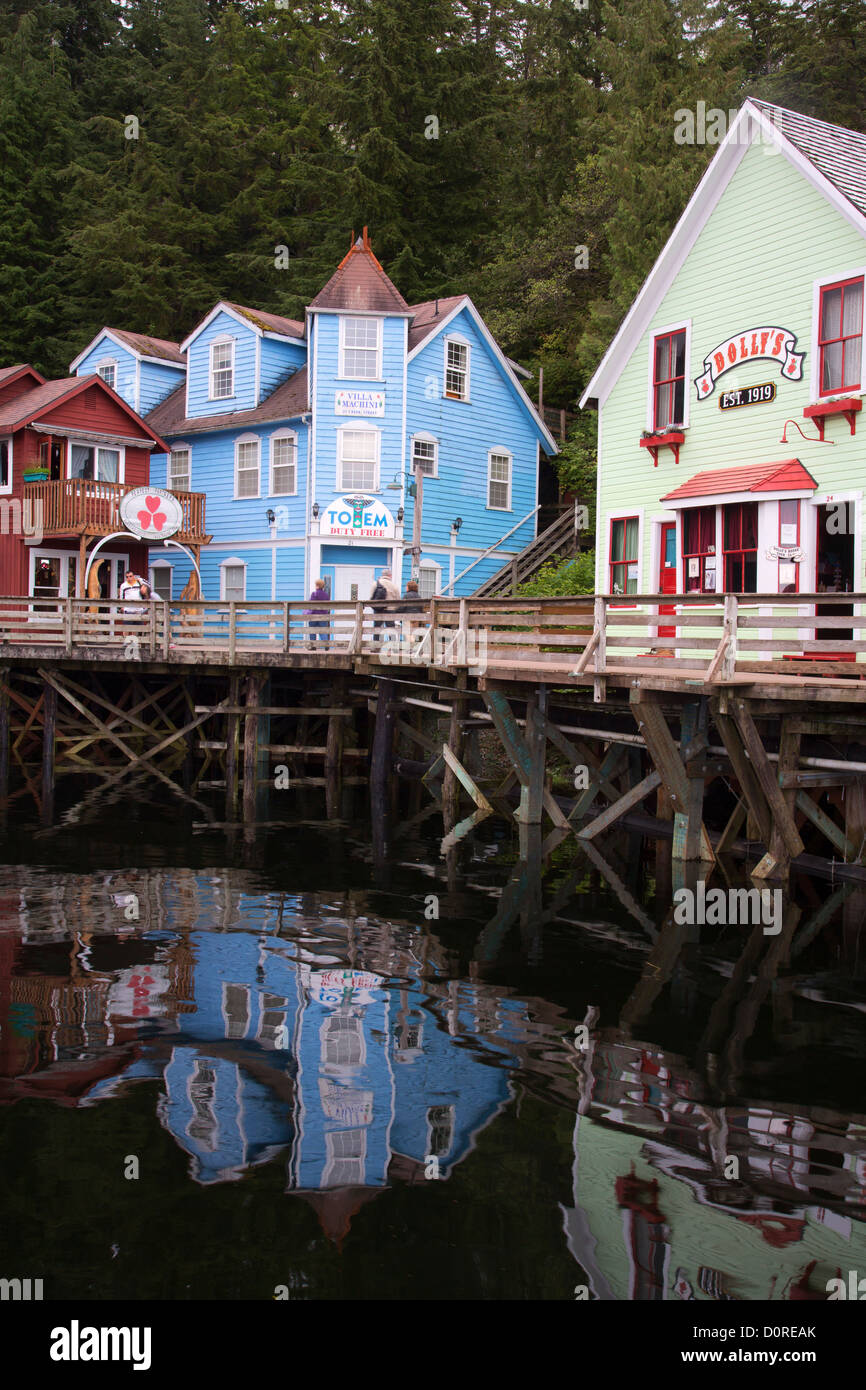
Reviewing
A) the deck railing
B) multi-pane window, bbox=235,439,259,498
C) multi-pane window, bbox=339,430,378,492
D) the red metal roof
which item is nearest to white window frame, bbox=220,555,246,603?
multi-pane window, bbox=235,439,259,498

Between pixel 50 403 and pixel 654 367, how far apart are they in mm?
17235

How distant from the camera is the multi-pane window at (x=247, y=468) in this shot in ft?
110

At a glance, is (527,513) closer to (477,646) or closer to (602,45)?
(602,45)

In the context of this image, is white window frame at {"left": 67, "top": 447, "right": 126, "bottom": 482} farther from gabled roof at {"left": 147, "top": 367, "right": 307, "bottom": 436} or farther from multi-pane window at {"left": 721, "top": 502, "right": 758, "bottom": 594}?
multi-pane window at {"left": 721, "top": 502, "right": 758, "bottom": 594}

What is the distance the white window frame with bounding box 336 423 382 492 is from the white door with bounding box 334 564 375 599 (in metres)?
2.03

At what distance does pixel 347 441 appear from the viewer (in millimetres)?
31797

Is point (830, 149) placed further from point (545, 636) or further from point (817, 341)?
point (545, 636)

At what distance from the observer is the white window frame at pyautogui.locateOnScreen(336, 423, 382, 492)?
31641 mm

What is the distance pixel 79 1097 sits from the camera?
8.41 metres

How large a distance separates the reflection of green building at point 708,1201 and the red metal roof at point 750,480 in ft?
36.9

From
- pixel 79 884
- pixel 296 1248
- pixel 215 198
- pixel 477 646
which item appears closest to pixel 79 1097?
pixel 296 1248

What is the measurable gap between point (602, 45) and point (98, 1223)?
3255 centimetres

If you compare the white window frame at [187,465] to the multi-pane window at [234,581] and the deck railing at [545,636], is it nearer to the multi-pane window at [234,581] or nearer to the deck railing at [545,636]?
the multi-pane window at [234,581]

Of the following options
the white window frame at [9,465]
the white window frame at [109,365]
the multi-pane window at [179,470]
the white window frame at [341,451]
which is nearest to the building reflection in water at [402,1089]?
the white window frame at [341,451]
